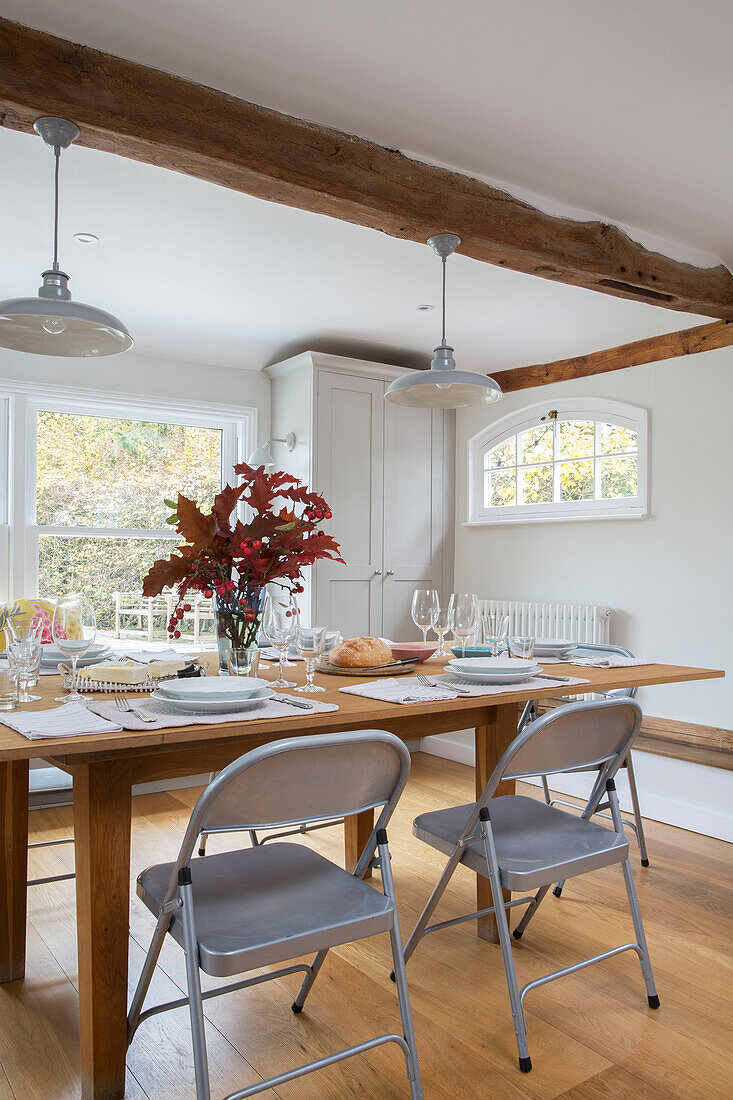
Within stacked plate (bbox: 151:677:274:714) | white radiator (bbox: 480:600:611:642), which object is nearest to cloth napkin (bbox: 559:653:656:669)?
stacked plate (bbox: 151:677:274:714)

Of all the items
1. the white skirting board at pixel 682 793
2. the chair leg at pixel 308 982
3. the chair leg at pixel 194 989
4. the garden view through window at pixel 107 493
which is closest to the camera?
the chair leg at pixel 194 989

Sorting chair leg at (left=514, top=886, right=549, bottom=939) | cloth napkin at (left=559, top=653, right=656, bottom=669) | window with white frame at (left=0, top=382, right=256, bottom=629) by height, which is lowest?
chair leg at (left=514, top=886, right=549, bottom=939)

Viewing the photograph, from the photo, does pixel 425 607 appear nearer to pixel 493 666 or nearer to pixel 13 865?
pixel 493 666

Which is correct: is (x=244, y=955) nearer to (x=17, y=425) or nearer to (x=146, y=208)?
(x=146, y=208)

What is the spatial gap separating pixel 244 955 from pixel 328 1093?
25.1 inches

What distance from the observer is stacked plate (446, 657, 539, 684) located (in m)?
2.19

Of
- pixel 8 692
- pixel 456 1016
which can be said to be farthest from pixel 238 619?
pixel 456 1016

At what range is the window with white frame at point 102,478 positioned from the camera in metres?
4.12

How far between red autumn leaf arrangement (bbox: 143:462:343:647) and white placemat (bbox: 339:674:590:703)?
1.20 feet

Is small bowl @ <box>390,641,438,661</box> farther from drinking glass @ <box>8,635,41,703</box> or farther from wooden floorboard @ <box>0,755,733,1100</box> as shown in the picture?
drinking glass @ <box>8,635,41,703</box>

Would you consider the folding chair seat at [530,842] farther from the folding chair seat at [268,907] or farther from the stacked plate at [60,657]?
the stacked plate at [60,657]

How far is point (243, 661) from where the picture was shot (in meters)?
2.20

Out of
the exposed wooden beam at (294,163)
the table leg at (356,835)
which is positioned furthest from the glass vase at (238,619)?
the exposed wooden beam at (294,163)

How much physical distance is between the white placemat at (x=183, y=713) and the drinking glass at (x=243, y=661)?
0.27m
